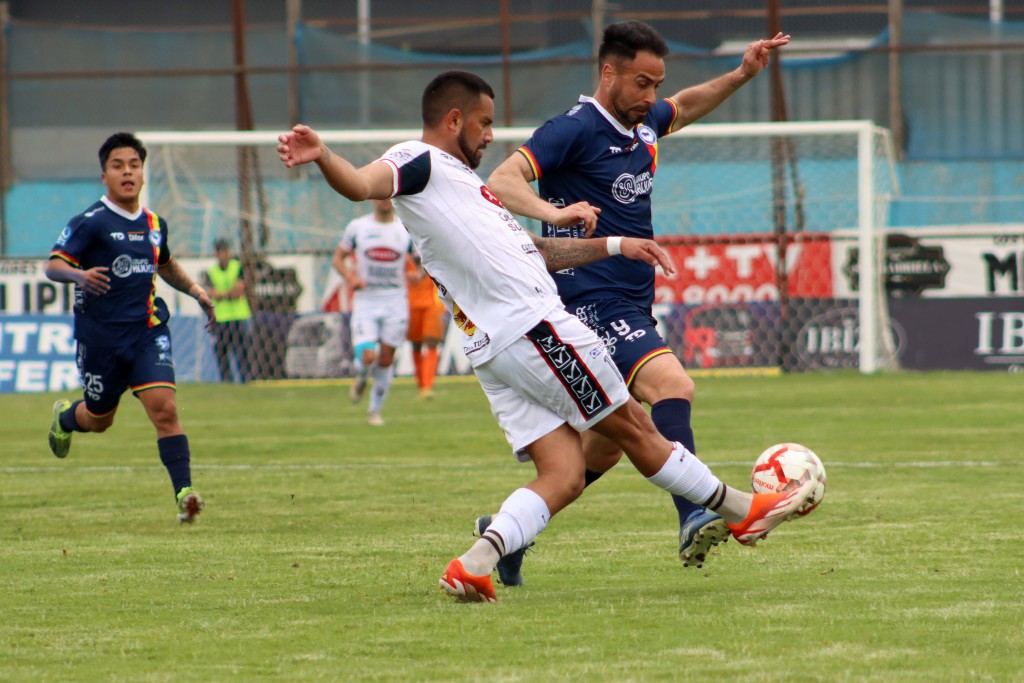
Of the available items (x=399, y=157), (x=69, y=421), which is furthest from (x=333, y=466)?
(x=399, y=157)

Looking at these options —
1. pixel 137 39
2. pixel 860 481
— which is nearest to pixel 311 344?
pixel 137 39

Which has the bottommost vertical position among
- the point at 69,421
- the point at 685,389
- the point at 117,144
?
the point at 69,421

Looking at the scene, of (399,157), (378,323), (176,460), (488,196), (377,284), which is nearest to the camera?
(399,157)

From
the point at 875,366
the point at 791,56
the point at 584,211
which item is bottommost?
the point at 875,366

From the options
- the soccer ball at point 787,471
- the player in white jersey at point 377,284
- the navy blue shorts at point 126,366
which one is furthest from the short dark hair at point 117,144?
the player in white jersey at point 377,284

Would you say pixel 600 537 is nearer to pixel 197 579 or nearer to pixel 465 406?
pixel 197 579

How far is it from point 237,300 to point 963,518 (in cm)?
1390

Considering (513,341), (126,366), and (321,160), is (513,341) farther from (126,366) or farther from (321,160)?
(126,366)

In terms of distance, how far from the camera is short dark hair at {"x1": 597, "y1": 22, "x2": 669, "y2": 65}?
621cm

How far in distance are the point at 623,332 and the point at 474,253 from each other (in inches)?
42.6

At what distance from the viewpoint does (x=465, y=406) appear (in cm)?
1588

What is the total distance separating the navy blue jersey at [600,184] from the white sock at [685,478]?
1.00 m

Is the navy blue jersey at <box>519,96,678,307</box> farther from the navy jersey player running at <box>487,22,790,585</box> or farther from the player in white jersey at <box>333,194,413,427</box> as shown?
the player in white jersey at <box>333,194,413,427</box>

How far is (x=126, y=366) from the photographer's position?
322 inches
